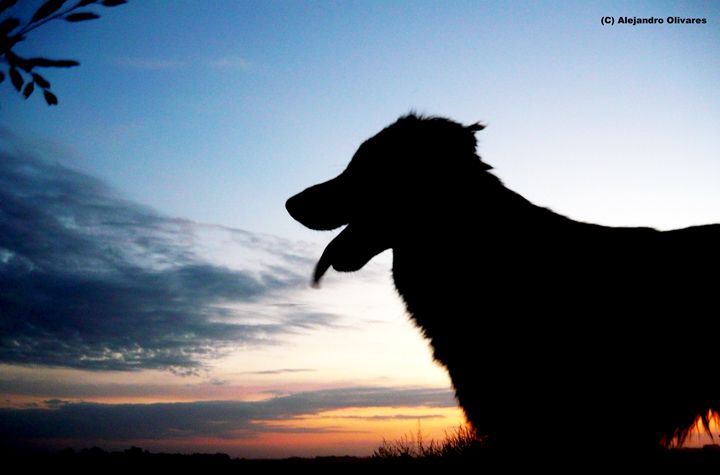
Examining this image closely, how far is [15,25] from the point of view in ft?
5.74

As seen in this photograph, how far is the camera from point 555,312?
13.1 ft

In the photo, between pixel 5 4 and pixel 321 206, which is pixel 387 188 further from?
pixel 5 4

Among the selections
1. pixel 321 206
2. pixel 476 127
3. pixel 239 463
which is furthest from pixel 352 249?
pixel 239 463

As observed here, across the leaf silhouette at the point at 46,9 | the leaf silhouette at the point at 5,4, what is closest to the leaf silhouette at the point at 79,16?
the leaf silhouette at the point at 46,9

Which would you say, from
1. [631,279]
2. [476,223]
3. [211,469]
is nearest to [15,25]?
[476,223]

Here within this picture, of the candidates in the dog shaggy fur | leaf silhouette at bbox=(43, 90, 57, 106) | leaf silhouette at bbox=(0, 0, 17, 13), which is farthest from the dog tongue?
leaf silhouette at bbox=(0, 0, 17, 13)

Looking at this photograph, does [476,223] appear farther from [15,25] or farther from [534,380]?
[15,25]

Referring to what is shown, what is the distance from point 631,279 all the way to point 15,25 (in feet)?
13.5

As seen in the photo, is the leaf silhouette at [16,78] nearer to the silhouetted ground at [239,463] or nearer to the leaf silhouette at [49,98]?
the leaf silhouette at [49,98]

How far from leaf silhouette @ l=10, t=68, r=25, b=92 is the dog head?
3122mm

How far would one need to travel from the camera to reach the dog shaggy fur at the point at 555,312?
3889 millimetres

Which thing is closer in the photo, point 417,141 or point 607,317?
point 607,317

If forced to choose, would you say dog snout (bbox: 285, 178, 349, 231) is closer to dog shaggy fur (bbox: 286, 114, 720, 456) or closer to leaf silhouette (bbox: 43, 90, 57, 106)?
dog shaggy fur (bbox: 286, 114, 720, 456)

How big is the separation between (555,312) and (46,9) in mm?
3654
